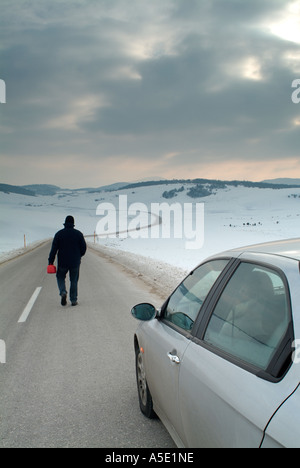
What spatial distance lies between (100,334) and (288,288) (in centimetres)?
542

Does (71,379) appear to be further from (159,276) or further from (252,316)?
(159,276)

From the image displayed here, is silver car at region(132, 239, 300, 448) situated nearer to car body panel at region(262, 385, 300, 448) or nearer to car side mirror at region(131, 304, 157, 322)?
car body panel at region(262, 385, 300, 448)

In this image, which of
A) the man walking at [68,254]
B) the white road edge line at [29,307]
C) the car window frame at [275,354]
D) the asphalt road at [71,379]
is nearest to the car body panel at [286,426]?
the car window frame at [275,354]

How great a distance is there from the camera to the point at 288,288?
1.90 m

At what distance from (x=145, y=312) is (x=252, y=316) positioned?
1532 millimetres

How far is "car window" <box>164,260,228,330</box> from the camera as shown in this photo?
287cm

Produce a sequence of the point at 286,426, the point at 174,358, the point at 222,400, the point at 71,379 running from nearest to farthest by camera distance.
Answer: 1. the point at 286,426
2. the point at 222,400
3. the point at 174,358
4. the point at 71,379

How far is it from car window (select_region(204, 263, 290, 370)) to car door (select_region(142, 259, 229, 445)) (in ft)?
0.84

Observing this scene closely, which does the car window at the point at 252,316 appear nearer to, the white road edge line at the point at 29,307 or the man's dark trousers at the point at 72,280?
the white road edge line at the point at 29,307

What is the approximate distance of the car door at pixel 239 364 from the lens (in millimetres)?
1794

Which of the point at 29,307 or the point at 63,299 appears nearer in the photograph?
the point at 29,307

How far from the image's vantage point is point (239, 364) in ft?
6.85

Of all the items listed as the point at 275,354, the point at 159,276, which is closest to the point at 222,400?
the point at 275,354

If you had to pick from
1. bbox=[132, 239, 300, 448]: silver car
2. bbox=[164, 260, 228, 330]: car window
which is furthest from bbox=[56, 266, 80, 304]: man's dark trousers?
bbox=[132, 239, 300, 448]: silver car
